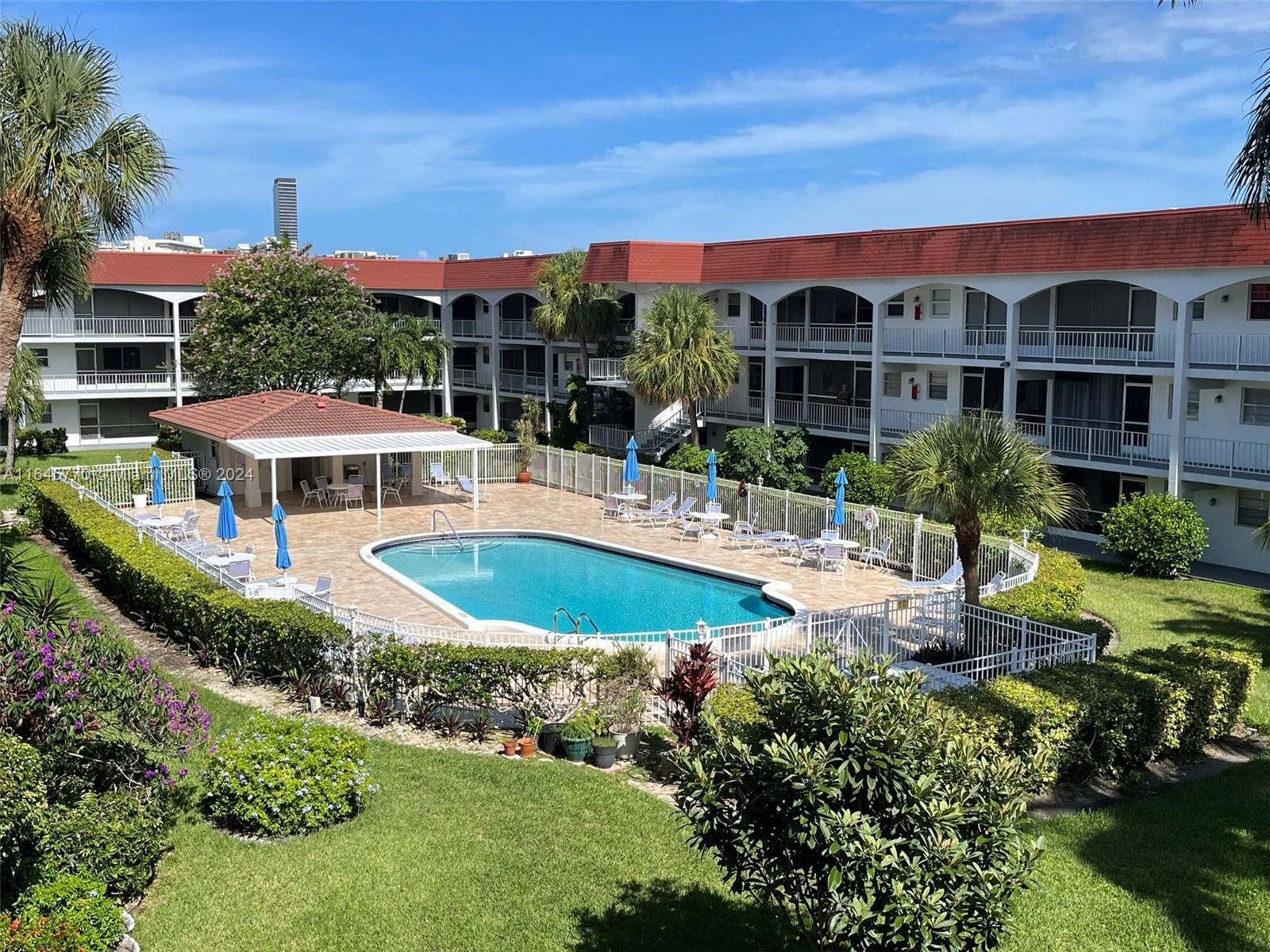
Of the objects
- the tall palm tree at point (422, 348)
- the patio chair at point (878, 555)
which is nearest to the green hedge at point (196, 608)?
the patio chair at point (878, 555)

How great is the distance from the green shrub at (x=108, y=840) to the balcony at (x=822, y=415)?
25.7 metres

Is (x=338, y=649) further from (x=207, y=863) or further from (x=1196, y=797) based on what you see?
(x=1196, y=797)

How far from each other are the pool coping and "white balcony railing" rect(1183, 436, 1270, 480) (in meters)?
10.5

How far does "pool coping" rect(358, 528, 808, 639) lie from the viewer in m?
18.9

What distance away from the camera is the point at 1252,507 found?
2552 centimetres

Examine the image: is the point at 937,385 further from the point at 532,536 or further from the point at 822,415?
the point at 532,536

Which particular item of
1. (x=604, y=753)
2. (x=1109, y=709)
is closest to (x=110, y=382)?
(x=604, y=753)

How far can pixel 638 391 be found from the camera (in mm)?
34969

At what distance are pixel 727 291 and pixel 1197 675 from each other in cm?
2731

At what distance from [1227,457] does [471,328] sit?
35.5 metres

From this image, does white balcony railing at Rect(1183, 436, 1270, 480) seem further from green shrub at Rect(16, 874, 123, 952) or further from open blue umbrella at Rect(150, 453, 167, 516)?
open blue umbrella at Rect(150, 453, 167, 516)

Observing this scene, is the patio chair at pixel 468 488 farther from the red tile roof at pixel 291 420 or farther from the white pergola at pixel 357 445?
the red tile roof at pixel 291 420

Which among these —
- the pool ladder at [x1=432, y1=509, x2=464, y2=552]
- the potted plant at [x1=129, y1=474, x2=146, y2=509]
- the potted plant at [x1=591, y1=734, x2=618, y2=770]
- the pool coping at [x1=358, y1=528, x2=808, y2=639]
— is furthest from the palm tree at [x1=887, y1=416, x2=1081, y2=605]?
the potted plant at [x1=129, y1=474, x2=146, y2=509]

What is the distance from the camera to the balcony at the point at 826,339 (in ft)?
112
